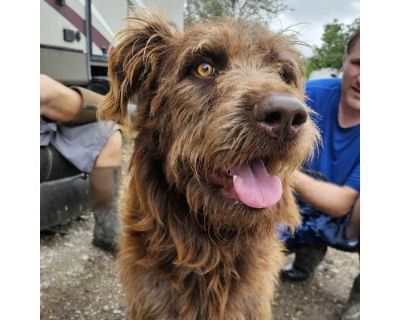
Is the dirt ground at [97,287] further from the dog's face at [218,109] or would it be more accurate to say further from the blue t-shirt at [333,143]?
the dog's face at [218,109]

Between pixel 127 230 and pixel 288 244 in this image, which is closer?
pixel 127 230

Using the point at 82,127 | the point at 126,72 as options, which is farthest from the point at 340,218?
the point at 82,127

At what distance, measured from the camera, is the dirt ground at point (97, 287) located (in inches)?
120

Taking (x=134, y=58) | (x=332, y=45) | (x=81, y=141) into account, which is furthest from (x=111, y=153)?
(x=332, y=45)

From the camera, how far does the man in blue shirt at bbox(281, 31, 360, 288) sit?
116 inches

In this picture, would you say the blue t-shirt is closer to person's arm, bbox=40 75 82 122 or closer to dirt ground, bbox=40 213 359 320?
dirt ground, bbox=40 213 359 320

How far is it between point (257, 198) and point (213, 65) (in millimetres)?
686

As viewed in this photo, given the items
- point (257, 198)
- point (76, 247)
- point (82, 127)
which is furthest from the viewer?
point (76, 247)

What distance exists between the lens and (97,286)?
3287 millimetres

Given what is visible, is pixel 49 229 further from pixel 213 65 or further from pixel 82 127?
pixel 213 65

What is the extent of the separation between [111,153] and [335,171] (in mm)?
1810

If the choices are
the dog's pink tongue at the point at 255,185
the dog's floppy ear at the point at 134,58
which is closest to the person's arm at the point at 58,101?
the dog's floppy ear at the point at 134,58

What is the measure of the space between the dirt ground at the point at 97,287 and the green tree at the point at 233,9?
80.5 inches

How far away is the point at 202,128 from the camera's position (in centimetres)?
193
